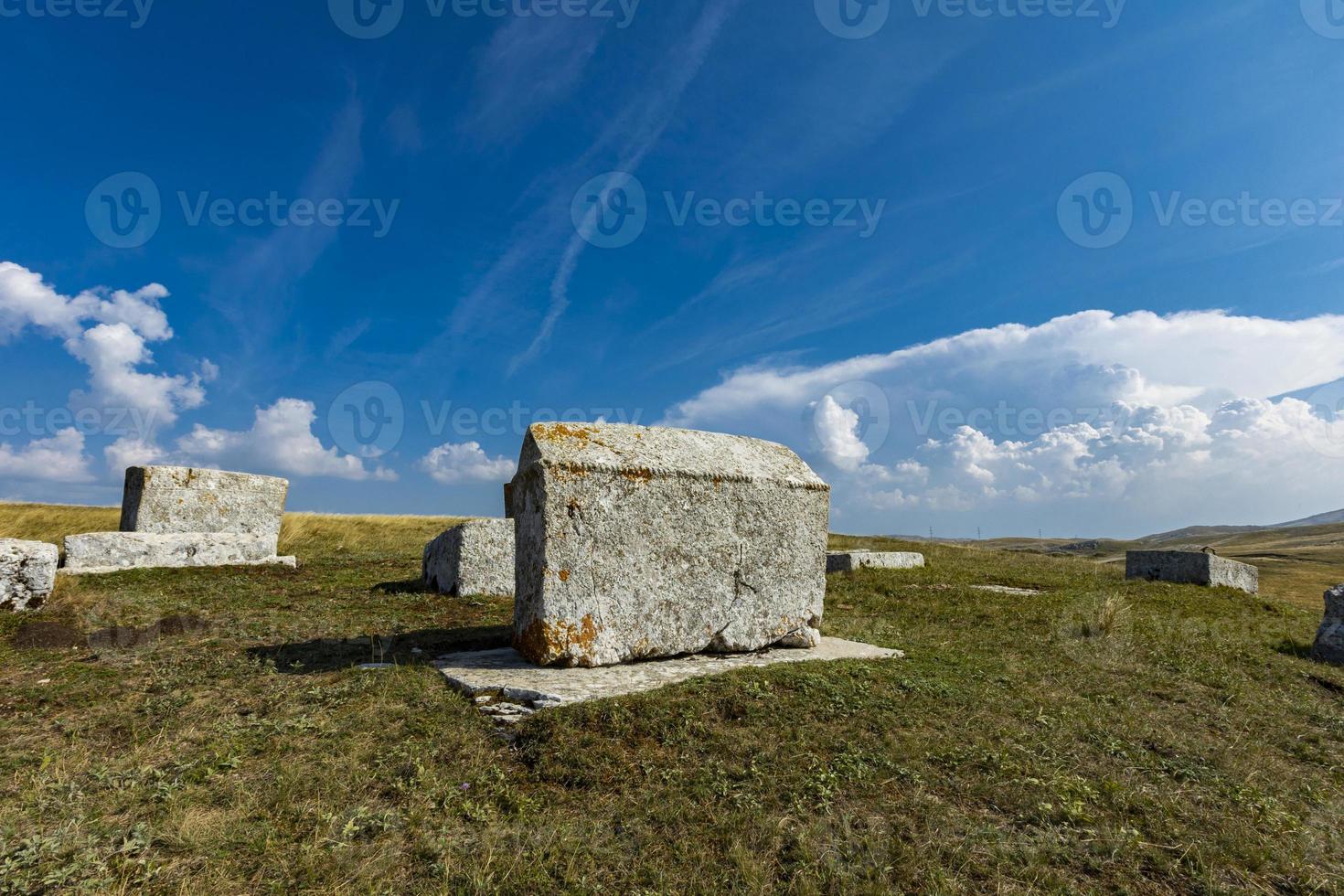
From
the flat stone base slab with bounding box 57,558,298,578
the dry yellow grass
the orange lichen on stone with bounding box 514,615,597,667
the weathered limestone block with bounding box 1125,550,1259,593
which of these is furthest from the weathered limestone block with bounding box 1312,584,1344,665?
the dry yellow grass

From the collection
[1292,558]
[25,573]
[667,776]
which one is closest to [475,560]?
[25,573]

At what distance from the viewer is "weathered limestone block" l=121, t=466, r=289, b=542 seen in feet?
45.0

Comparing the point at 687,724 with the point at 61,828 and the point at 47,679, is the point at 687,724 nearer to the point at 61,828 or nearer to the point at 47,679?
the point at 61,828

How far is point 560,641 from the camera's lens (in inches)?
235

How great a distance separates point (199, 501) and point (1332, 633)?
787 inches

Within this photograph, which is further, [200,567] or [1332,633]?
[200,567]

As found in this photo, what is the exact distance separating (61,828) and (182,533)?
37.8ft

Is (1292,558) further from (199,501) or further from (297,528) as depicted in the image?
(199,501)

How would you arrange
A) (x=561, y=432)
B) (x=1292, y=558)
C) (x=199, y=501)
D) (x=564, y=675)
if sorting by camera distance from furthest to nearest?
1. (x=1292, y=558)
2. (x=199, y=501)
3. (x=561, y=432)
4. (x=564, y=675)

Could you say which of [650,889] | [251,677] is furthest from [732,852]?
[251,677]

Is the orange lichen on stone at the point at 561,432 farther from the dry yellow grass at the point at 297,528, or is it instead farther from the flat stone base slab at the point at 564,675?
the dry yellow grass at the point at 297,528

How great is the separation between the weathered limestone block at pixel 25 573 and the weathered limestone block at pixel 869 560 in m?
14.7

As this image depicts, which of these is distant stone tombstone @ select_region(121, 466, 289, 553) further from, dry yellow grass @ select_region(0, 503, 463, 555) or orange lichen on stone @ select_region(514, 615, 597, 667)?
orange lichen on stone @ select_region(514, 615, 597, 667)

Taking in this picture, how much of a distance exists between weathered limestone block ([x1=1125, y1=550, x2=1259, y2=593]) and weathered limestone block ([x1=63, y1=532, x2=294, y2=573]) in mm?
20976
